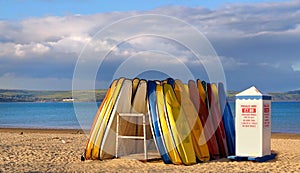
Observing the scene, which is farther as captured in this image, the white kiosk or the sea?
the sea

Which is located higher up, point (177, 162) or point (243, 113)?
point (243, 113)

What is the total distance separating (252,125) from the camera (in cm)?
1531

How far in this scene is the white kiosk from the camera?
1522cm

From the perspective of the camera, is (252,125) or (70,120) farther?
(70,120)

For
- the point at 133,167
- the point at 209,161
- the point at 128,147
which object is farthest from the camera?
the point at 128,147

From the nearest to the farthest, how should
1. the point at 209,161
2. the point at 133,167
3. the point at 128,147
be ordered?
1. the point at 133,167
2. the point at 209,161
3. the point at 128,147

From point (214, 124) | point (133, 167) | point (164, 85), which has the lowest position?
point (133, 167)

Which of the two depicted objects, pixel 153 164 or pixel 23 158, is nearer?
pixel 153 164

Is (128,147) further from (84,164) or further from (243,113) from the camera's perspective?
(243,113)

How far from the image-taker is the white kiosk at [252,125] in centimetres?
1522

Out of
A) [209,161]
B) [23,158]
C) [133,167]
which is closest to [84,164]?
[133,167]

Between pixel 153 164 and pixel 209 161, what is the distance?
174 cm

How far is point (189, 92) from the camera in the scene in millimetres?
16094

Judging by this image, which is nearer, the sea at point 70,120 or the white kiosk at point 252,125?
the white kiosk at point 252,125
